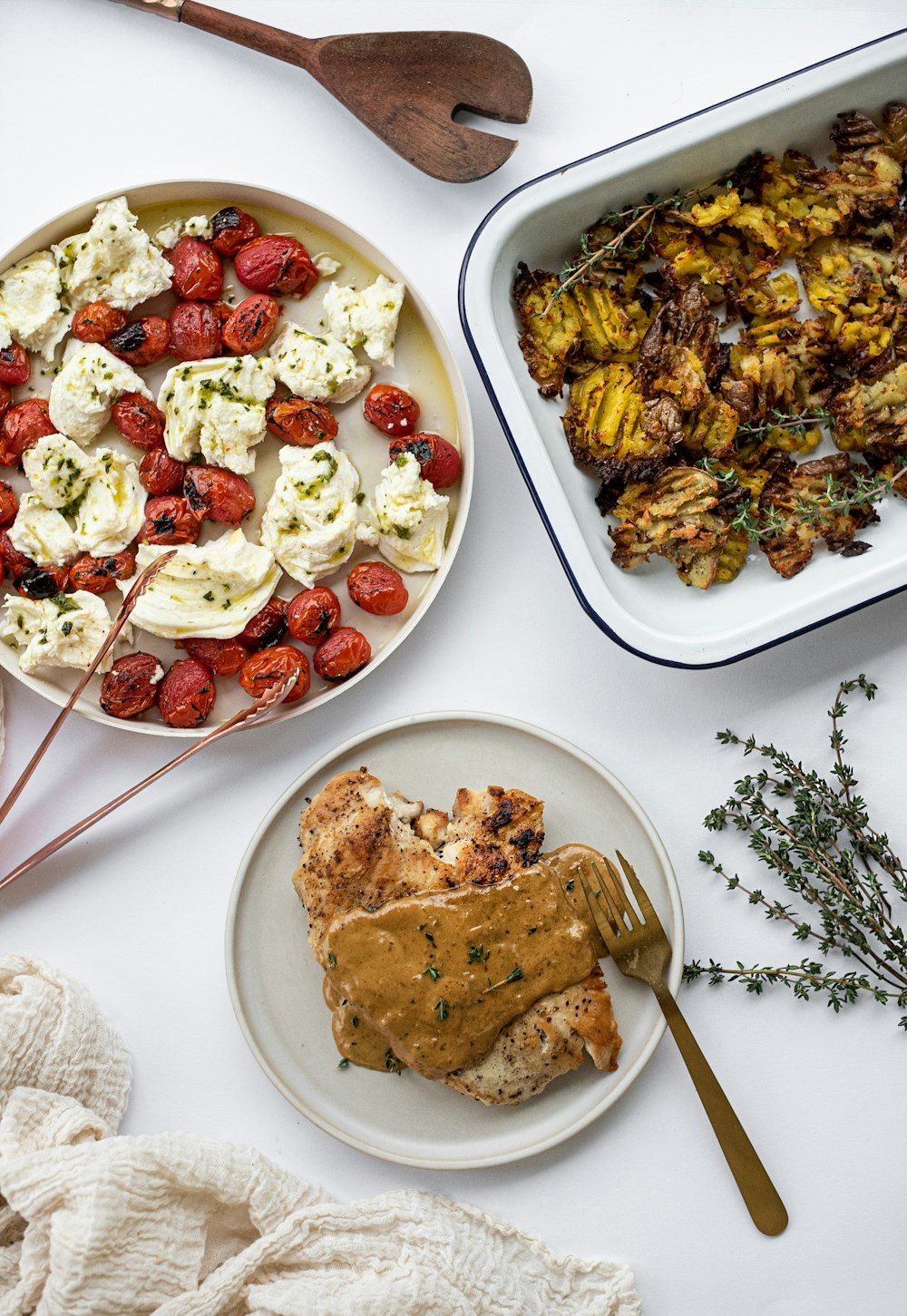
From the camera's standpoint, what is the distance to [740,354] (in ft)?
7.38

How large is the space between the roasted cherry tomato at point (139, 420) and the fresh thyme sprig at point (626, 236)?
0.90 meters

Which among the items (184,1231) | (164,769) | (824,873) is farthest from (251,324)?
(184,1231)

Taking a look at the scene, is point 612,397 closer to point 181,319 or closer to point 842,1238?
point 181,319

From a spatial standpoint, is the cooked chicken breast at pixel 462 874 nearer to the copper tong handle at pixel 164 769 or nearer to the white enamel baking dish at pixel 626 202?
the copper tong handle at pixel 164 769

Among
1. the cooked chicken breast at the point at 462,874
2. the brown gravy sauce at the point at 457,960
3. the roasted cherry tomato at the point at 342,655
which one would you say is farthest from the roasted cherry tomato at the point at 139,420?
the brown gravy sauce at the point at 457,960

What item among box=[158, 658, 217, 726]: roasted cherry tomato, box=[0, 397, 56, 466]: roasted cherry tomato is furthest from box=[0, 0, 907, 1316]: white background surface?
box=[0, 397, 56, 466]: roasted cherry tomato

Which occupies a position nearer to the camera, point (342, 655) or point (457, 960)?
point (457, 960)

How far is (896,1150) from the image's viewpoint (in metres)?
2.31

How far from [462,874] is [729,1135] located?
2.67 feet

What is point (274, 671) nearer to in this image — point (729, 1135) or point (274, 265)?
point (274, 265)

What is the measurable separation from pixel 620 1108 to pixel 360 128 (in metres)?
2.34

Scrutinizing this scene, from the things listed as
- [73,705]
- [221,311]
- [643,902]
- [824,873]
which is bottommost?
[824,873]

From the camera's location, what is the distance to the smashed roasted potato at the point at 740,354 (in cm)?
216

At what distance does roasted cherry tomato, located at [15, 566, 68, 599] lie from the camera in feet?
7.35
